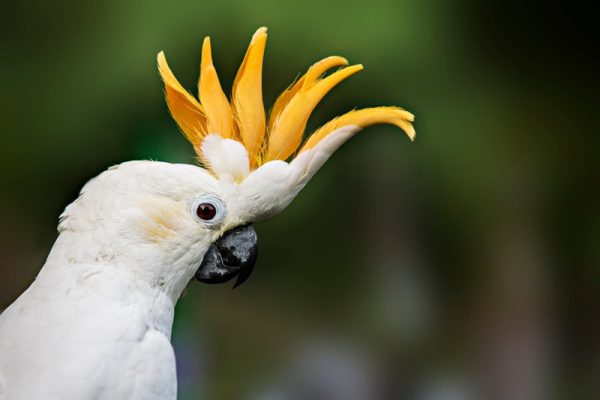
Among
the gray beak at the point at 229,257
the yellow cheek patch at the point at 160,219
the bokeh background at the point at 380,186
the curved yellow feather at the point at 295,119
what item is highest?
the curved yellow feather at the point at 295,119

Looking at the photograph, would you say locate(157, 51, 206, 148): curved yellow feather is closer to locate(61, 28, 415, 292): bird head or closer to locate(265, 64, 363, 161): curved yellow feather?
locate(61, 28, 415, 292): bird head

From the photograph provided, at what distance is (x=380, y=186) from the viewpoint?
327 cm

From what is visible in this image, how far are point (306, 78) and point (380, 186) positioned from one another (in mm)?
1847

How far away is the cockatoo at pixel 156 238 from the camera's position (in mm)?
1232

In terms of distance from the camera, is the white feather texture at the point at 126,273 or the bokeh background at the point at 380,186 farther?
the bokeh background at the point at 380,186

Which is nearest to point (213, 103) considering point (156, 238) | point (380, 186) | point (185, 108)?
point (185, 108)

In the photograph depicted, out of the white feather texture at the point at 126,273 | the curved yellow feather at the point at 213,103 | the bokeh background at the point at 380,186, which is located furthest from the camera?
the bokeh background at the point at 380,186

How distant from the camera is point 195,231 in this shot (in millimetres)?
1392

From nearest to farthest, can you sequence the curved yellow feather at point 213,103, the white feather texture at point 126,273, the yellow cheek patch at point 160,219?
the white feather texture at point 126,273 < the yellow cheek patch at point 160,219 < the curved yellow feather at point 213,103

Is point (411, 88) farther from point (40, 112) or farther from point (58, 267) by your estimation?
point (58, 267)

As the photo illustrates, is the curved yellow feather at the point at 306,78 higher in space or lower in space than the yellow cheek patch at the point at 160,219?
higher

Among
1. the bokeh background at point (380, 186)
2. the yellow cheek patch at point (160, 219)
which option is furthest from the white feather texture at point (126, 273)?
the bokeh background at point (380, 186)

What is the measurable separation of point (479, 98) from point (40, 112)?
188 cm

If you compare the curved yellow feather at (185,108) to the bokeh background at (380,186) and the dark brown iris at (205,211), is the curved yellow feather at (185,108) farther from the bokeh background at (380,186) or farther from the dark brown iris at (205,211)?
the bokeh background at (380,186)
